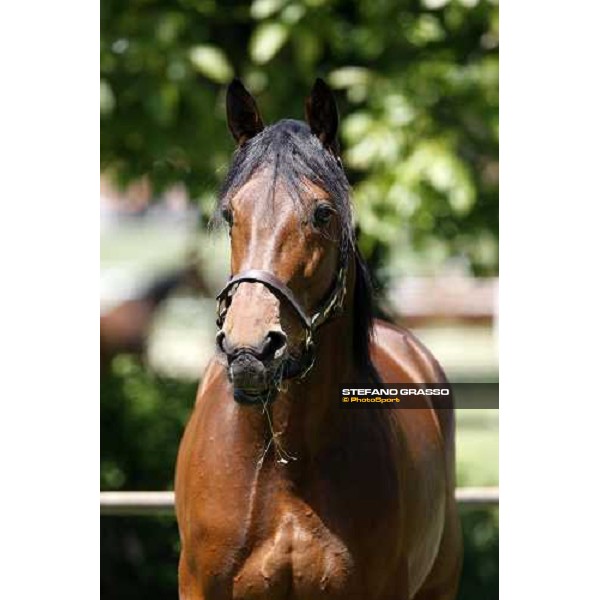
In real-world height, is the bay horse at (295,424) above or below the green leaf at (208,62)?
below

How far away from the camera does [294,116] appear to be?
5.73 metres

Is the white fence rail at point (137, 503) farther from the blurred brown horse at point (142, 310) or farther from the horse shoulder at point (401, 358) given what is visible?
the horse shoulder at point (401, 358)

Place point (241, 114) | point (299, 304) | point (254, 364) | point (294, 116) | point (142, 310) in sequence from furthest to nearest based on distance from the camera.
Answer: point (294, 116), point (142, 310), point (241, 114), point (299, 304), point (254, 364)

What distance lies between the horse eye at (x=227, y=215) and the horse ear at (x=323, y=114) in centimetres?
37

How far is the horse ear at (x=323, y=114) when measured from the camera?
345cm

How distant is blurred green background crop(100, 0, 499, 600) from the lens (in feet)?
17.2

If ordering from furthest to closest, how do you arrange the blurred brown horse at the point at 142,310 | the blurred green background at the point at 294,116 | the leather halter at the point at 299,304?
1. the blurred brown horse at the point at 142,310
2. the blurred green background at the point at 294,116
3. the leather halter at the point at 299,304

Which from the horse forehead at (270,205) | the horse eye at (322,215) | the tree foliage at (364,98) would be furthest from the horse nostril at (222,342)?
the tree foliage at (364,98)

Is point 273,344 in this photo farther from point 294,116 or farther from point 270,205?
point 294,116

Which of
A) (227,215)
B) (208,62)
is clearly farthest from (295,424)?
(208,62)

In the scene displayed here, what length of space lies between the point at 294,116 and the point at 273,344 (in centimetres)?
290
